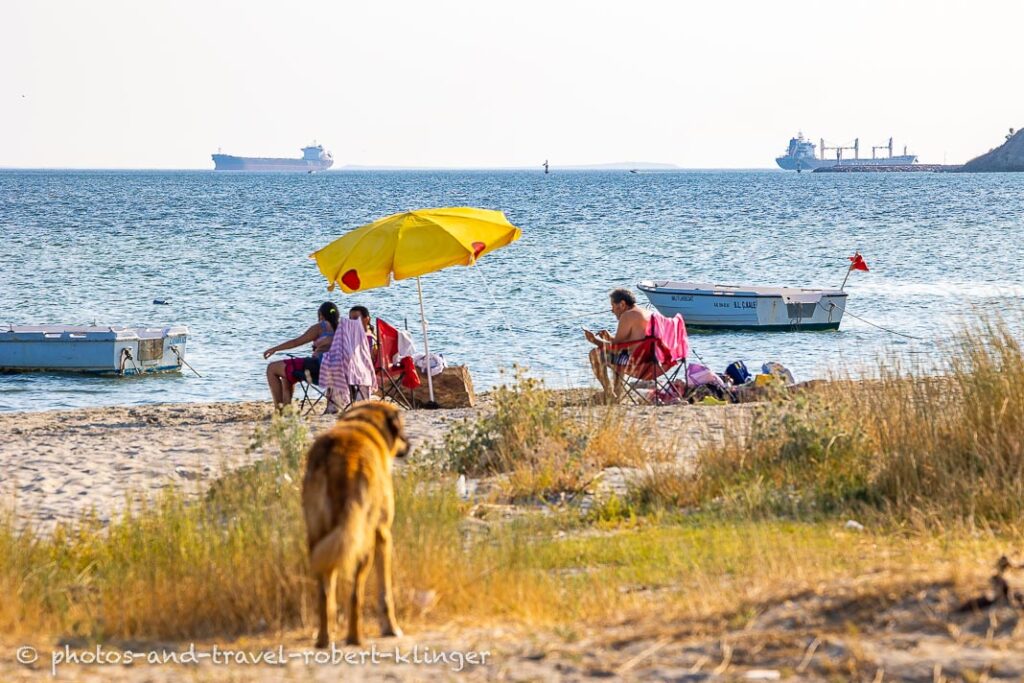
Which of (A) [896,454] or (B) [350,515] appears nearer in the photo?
(B) [350,515]

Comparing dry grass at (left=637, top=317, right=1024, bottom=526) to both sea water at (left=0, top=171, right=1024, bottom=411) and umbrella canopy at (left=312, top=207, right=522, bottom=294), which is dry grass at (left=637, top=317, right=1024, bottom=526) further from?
umbrella canopy at (left=312, top=207, right=522, bottom=294)

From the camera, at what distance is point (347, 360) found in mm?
11961

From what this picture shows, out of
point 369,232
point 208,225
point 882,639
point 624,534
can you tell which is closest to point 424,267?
point 369,232

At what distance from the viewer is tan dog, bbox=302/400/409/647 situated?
4.68m

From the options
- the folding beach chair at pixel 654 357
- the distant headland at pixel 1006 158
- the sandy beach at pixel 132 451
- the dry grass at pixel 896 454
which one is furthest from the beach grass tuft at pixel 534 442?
the distant headland at pixel 1006 158

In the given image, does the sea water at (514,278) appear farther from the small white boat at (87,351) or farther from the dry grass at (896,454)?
the dry grass at (896,454)

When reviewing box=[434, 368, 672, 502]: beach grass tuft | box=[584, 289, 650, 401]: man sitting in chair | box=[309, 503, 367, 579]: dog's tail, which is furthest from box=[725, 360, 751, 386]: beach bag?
box=[309, 503, 367, 579]: dog's tail

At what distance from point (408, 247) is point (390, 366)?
54.8 inches

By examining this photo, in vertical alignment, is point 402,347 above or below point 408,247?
below

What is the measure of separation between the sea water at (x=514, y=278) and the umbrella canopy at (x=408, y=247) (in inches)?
61.1

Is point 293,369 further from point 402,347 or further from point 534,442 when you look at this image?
point 534,442

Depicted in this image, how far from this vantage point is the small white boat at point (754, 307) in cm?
2242

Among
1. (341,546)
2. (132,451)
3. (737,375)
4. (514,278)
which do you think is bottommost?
(514,278)

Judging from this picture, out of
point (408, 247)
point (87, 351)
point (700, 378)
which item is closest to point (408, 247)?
point (408, 247)
